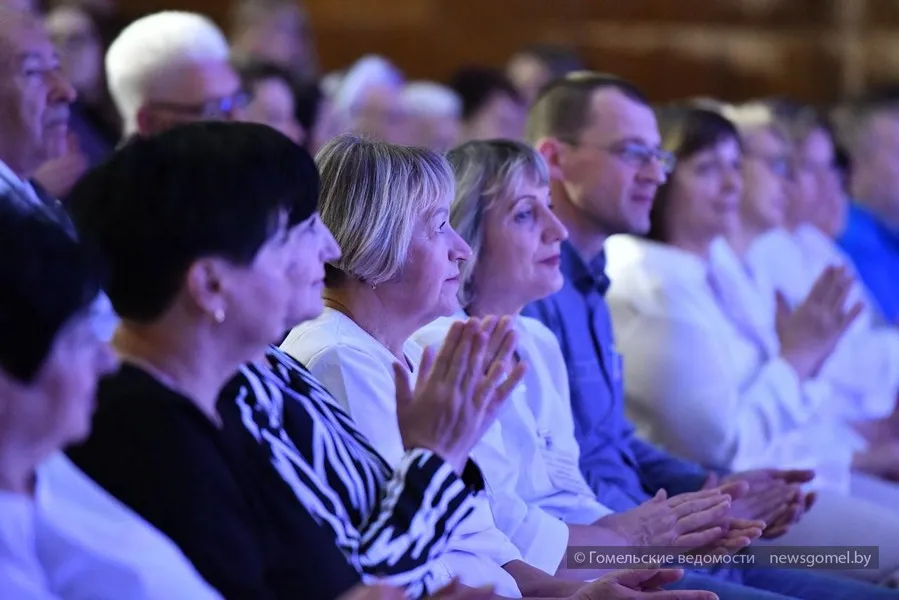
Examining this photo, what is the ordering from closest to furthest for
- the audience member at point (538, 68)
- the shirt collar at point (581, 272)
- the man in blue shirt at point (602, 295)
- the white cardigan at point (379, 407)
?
1. the white cardigan at point (379, 407)
2. the man in blue shirt at point (602, 295)
3. the shirt collar at point (581, 272)
4. the audience member at point (538, 68)

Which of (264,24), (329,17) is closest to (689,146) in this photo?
(264,24)

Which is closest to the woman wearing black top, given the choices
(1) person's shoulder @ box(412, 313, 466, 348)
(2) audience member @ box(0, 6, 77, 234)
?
(1) person's shoulder @ box(412, 313, 466, 348)

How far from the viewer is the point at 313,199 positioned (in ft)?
5.39

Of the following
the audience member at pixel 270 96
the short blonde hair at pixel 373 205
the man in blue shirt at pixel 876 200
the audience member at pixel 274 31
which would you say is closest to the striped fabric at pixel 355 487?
the short blonde hair at pixel 373 205

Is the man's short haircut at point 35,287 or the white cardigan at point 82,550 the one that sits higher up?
the man's short haircut at point 35,287

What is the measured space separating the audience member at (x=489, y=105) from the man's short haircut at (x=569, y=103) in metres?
2.19

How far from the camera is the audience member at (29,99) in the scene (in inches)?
102

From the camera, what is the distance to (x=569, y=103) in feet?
10.4

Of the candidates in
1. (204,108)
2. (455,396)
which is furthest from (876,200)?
(455,396)

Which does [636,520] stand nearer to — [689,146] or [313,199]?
[313,199]

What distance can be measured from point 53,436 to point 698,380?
79.6 inches

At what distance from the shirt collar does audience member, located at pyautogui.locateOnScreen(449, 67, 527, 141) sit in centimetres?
259

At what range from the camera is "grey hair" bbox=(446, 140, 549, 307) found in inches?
98.3

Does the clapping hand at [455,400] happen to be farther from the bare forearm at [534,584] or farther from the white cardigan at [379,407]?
the bare forearm at [534,584]
